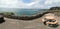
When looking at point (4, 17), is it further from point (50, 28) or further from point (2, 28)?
point (50, 28)

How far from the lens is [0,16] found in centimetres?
145

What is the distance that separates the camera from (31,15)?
144 cm

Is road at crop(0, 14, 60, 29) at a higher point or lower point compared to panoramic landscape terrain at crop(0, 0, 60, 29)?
lower

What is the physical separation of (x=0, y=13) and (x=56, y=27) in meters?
0.64

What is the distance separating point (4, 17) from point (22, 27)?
23cm

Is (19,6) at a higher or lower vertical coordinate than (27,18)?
higher

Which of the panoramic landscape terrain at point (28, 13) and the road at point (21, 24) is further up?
the panoramic landscape terrain at point (28, 13)

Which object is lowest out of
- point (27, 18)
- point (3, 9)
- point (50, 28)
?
point (50, 28)

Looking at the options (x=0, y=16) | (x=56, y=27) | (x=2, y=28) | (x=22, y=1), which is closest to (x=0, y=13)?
(x=0, y=16)

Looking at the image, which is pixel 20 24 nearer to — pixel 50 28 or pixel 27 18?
pixel 27 18

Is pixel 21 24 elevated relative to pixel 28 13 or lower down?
lower down

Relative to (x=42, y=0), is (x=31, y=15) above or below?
below

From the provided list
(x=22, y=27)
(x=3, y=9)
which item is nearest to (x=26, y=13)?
(x=22, y=27)

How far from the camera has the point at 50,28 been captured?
1.39 m
